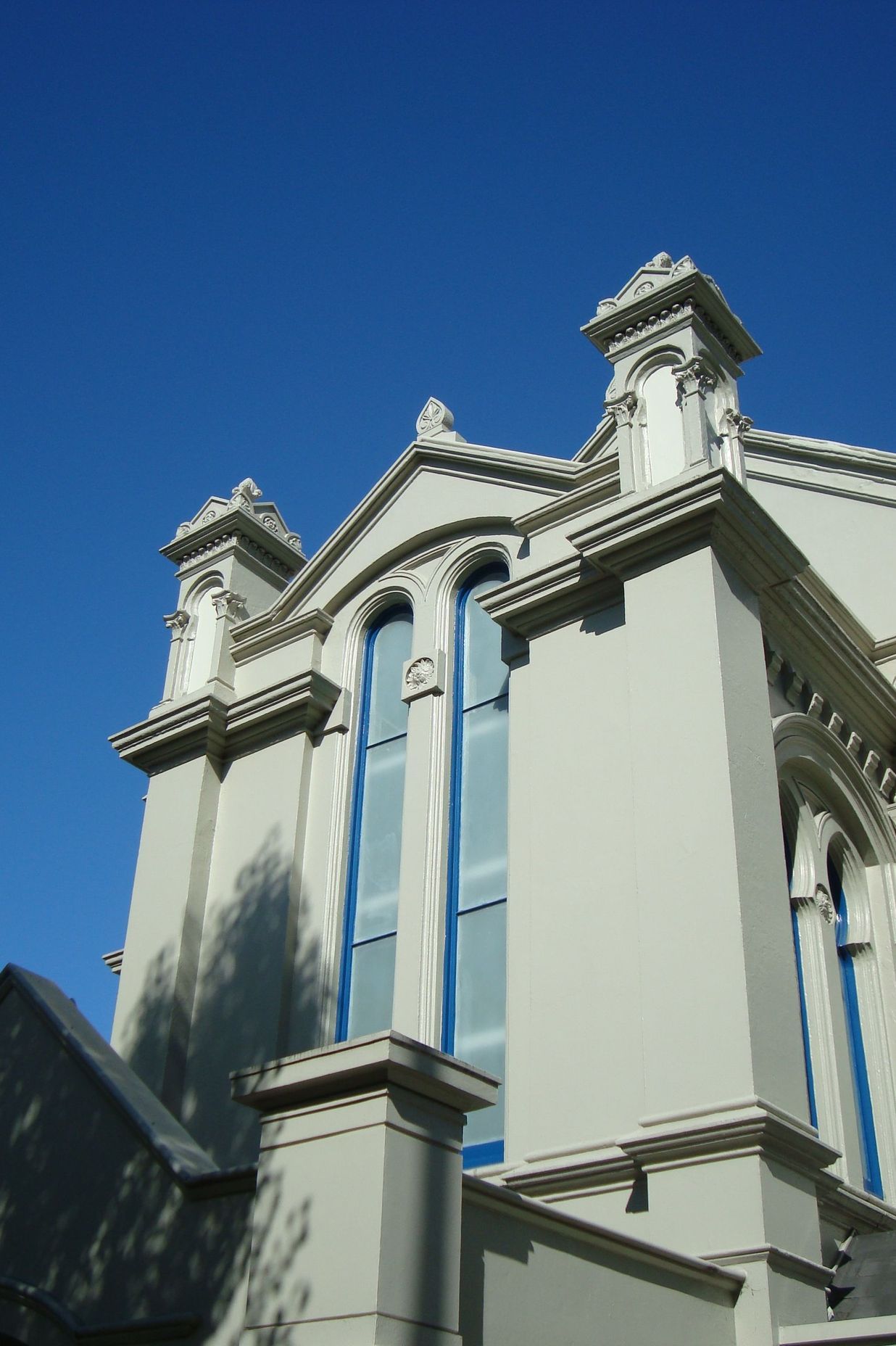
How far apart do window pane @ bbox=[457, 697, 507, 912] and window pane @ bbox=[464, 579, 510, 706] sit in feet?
0.51

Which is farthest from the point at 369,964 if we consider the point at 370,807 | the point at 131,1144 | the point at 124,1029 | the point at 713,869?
the point at 131,1144

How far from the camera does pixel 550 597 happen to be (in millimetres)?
12969

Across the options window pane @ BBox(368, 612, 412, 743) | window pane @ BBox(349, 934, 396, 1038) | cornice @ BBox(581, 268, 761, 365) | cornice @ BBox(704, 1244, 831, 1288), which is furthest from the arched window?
cornice @ BBox(581, 268, 761, 365)

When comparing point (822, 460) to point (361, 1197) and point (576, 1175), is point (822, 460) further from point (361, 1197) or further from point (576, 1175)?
point (361, 1197)

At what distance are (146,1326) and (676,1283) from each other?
2995 millimetres

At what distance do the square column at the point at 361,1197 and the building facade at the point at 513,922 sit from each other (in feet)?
0.07

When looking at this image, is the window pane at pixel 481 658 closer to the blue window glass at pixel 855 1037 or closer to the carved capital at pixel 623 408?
the carved capital at pixel 623 408

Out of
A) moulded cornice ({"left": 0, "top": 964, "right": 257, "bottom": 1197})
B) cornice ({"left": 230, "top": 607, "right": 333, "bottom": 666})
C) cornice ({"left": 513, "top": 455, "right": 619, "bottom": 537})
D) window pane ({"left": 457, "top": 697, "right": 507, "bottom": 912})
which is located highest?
cornice ({"left": 230, "top": 607, "right": 333, "bottom": 666})

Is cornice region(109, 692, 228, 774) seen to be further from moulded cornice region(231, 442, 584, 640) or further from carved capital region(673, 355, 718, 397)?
carved capital region(673, 355, 718, 397)

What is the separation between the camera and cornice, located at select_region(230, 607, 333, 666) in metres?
15.5

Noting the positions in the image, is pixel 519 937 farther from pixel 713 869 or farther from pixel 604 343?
pixel 604 343

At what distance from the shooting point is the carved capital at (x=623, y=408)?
43.6 feet

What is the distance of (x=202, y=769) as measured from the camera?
15156mm

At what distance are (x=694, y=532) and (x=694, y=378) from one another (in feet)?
6.32
